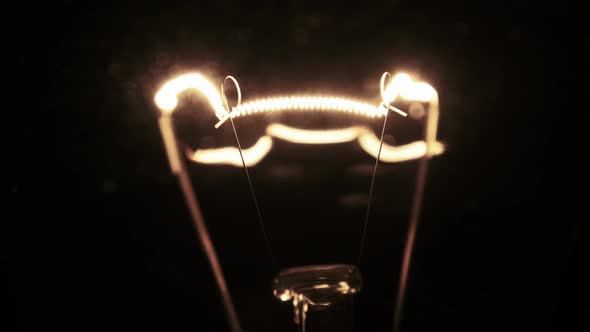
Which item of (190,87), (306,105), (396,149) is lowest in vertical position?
(396,149)

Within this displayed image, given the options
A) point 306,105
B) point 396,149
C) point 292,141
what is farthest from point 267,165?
point 396,149

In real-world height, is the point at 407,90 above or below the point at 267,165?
above

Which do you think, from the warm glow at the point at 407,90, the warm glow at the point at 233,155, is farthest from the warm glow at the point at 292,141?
the warm glow at the point at 407,90

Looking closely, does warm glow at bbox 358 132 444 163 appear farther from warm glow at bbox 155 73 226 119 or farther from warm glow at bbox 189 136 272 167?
warm glow at bbox 155 73 226 119

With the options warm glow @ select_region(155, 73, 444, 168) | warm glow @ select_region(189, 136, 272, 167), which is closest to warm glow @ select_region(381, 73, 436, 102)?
warm glow @ select_region(155, 73, 444, 168)

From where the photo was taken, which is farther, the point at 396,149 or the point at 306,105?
→ the point at 396,149

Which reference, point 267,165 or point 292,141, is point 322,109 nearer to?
point 292,141

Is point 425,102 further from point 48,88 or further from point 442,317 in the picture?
point 48,88
